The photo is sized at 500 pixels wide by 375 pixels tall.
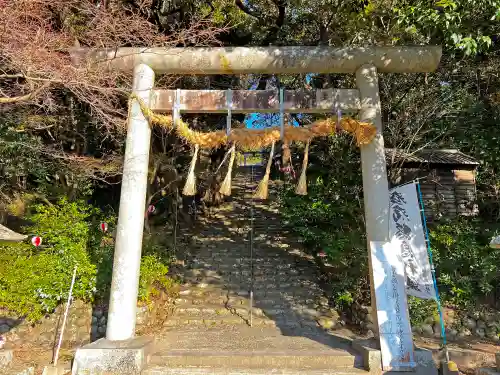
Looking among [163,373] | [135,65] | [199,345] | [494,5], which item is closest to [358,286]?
[199,345]

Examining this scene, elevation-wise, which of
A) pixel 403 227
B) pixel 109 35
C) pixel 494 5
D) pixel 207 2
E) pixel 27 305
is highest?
pixel 207 2

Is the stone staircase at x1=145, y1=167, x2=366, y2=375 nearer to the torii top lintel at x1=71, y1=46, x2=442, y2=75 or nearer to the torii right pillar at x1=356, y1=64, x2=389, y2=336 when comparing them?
the torii right pillar at x1=356, y1=64, x2=389, y2=336

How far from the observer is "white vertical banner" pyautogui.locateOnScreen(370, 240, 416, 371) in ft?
17.9

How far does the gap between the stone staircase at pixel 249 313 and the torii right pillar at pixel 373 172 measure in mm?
1280

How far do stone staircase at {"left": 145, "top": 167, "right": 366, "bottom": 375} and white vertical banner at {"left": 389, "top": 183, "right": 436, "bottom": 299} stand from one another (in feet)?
4.89

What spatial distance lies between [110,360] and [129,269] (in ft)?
4.26

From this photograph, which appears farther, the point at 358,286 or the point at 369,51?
the point at 358,286

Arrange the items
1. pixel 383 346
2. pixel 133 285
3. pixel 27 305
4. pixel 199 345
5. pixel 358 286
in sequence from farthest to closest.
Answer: pixel 358 286, pixel 27 305, pixel 199 345, pixel 133 285, pixel 383 346

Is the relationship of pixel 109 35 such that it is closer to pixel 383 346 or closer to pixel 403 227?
pixel 403 227

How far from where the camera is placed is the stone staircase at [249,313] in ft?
18.8

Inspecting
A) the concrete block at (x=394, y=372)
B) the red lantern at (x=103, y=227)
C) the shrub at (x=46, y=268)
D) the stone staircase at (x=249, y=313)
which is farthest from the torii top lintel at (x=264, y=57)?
the stone staircase at (x=249, y=313)

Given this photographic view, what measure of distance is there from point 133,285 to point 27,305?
2744 mm

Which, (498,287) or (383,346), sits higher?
(498,287)

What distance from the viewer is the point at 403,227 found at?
6207 millimetres
